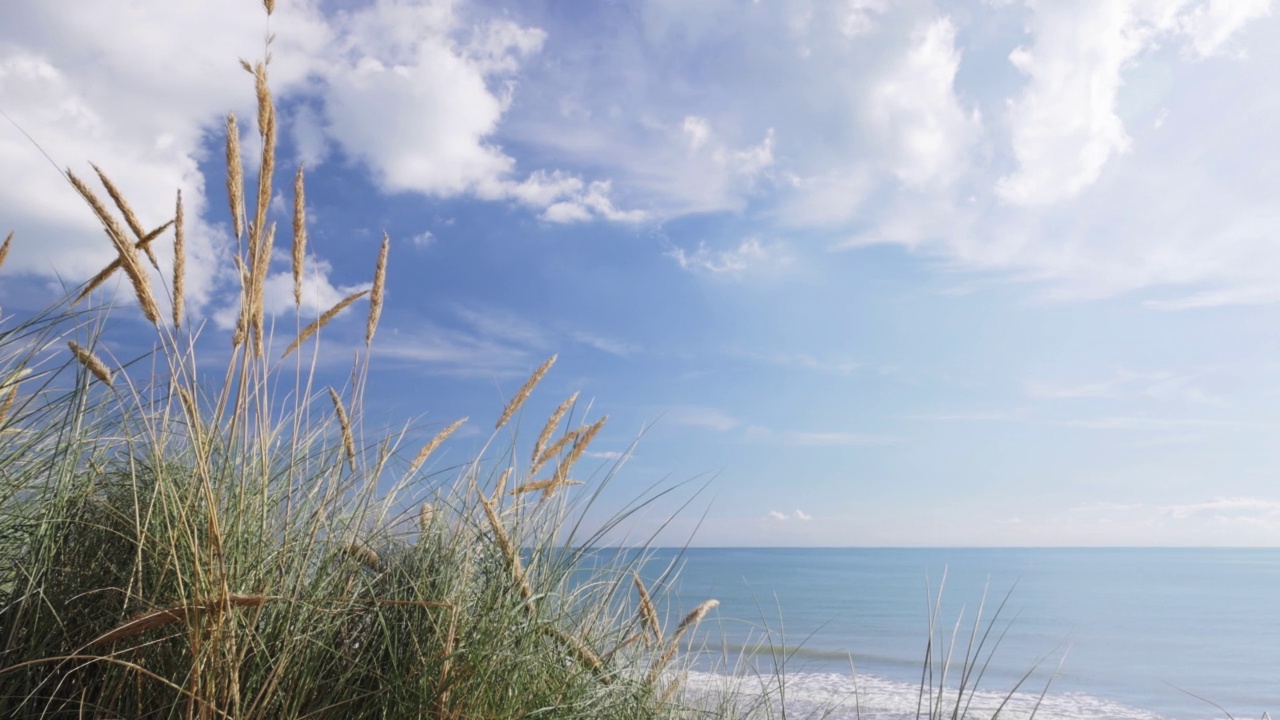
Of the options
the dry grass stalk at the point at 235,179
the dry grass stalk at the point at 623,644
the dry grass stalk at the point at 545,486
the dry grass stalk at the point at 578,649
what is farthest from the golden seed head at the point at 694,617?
the dry grass stalk at the point at 235,179

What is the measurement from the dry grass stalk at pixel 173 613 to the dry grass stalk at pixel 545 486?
104 centimetres

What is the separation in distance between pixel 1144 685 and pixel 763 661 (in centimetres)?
692

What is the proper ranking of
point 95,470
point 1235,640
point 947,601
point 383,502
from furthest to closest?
point 947,601, point 1235,640, point 383,502, point 95,470

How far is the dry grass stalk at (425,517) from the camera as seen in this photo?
2387 mm

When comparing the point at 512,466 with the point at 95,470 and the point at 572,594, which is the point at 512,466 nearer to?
the point at 572,594

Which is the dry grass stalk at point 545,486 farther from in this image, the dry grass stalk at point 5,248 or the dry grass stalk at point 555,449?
the dry grass stalk at point 5,248

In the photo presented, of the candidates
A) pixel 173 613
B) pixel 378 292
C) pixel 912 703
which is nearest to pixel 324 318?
pixel 378 292

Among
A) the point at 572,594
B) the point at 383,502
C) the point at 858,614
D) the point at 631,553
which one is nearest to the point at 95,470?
the point at 383,502

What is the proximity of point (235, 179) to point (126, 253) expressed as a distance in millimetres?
265

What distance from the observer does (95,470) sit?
2.14m

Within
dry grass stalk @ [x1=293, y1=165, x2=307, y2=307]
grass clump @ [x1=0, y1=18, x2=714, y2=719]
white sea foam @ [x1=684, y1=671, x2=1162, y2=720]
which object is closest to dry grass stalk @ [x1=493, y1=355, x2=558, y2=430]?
grass clump @ [x1=0, y1=18, x2=714, y2=719]

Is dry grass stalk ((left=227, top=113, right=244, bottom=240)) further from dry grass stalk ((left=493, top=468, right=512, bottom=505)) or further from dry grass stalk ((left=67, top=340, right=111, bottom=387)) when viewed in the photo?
dry grass stalk ((left=493, top=468, right=512, bottom=505))

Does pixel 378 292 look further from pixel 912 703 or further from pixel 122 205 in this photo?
pixel 912 703

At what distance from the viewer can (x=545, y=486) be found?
8.26ft
